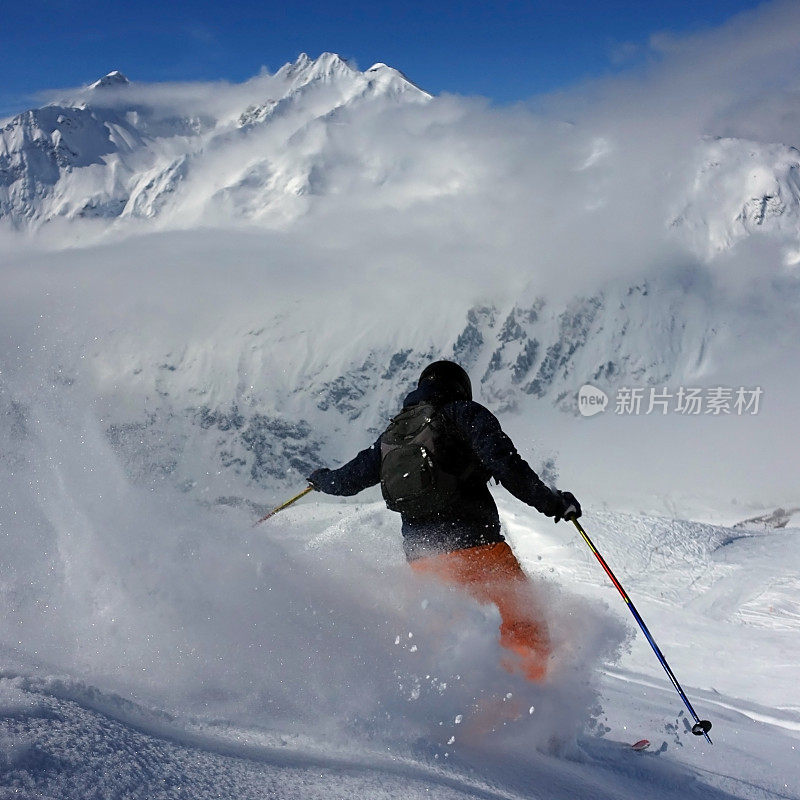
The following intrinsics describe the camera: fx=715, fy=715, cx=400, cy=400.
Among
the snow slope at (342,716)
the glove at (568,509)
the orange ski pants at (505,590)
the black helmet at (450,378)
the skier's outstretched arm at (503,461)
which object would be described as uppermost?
the black helmet at (450,378)

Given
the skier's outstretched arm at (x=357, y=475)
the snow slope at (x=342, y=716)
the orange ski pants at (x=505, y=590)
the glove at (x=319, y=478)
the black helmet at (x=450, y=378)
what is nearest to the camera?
the snow slope at (x=342, y=716)

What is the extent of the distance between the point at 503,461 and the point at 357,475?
1311 mm

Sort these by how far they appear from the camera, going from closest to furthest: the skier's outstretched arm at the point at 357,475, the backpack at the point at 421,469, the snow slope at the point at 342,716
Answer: the snow slope at the point at 342,716
the backpack at the point at 421,469
the skier's outstretched arm at the point at 357,475

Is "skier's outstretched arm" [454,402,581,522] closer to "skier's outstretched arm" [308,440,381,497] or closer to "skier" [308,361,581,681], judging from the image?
"skier" [308,361,581,681]

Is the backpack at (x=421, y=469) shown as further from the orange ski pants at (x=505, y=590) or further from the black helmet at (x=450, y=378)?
the orange ski pants at (x=505, y=590)

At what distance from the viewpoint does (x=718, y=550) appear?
36625 mm

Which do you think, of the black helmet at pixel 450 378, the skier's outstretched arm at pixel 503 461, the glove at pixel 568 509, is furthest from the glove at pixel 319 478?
the glove at pixel 568 509

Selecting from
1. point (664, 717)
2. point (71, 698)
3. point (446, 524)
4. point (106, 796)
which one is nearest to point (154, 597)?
point (71, 698)

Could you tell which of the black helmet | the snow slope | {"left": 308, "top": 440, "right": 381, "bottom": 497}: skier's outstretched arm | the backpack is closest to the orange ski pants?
the snow slope

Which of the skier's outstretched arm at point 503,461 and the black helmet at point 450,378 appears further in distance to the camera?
the black helmet at point 450,378

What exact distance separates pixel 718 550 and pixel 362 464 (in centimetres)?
3637

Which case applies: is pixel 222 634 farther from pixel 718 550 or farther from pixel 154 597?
pixel 718 550

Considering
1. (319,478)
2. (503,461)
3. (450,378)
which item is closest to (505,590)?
(503,461)

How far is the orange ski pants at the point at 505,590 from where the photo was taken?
410cm
